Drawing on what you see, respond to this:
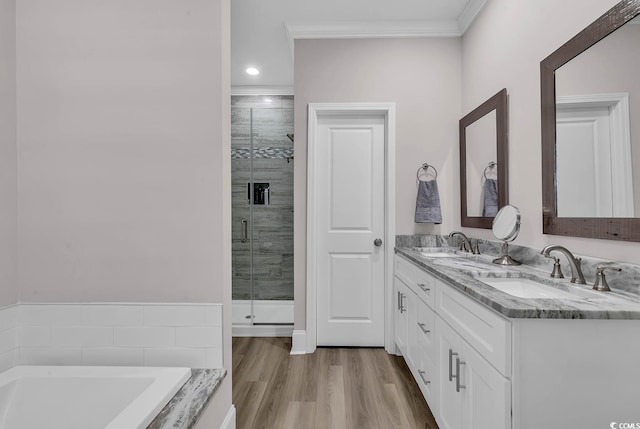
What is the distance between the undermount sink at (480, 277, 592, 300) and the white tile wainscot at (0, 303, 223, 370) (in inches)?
50.5

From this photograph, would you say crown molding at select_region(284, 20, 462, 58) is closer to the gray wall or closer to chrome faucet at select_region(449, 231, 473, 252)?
chrome faucet at select_region(449, 231, 473, 252)

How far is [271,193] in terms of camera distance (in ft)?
13.3

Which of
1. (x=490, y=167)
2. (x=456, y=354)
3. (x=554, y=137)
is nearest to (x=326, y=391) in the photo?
(x=456, y=354)

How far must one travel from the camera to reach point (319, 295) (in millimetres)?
Answer: 2947

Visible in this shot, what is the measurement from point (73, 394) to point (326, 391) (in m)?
1.43

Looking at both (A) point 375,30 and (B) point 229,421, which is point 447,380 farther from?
(A) point 375,30

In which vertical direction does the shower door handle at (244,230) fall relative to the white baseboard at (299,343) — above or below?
above

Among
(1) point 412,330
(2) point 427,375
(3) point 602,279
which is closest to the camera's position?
(3) point 602,279

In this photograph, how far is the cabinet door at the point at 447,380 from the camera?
1.42 metres

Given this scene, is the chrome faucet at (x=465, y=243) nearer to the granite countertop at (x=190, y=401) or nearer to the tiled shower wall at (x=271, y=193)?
the granite countertop at (x=190, y=401)

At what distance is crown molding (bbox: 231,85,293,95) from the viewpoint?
158 inches

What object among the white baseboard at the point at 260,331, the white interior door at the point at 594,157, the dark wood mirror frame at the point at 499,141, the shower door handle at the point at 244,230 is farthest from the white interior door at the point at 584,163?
the shower door handle at the point at 244,230

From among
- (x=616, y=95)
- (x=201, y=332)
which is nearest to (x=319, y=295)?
(x=201, y=332)

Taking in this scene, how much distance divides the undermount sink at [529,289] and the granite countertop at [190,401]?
1250mm
